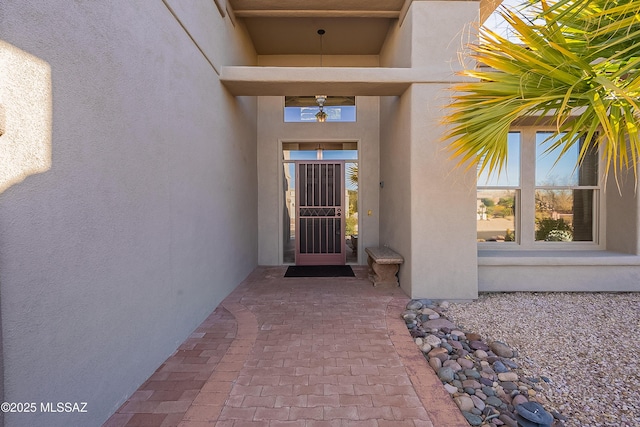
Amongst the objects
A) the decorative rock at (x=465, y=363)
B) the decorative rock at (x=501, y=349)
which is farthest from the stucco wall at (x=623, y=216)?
the decorative rock at (x=465, y=363)

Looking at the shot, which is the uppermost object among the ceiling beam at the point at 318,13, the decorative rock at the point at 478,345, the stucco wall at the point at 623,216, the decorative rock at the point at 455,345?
the ceiling beam at the point at 318,13

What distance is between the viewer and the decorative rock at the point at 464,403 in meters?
1.95

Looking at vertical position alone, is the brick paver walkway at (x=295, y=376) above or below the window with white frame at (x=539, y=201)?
below

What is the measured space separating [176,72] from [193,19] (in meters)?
0.82

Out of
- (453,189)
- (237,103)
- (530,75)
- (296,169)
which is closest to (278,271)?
(296,169)

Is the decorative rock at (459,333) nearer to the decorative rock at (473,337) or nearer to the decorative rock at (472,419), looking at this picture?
the decorative rock at (473,337)

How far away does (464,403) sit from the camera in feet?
6.48

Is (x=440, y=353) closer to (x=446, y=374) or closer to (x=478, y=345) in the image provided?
(x=446, y=374)

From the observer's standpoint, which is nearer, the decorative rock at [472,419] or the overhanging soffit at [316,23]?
the decorative rock at [472,419]

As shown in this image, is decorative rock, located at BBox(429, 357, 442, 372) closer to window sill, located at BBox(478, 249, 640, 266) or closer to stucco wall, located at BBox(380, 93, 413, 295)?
stucco wall, located at BBox(380, 93, 413, 295)

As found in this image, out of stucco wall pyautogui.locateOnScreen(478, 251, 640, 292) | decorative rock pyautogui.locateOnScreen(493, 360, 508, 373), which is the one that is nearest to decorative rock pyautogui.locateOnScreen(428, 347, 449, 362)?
decorative rock pyautogui.locateOnScreen(493, 360, 508, 373)

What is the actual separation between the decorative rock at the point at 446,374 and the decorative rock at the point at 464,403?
0.22 metres

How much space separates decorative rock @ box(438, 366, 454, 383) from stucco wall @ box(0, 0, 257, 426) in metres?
2.43

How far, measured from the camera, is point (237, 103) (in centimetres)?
464
